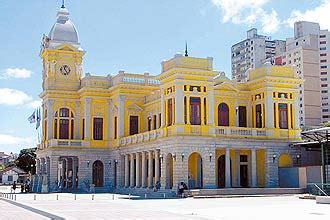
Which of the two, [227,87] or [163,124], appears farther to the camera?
[227,87]

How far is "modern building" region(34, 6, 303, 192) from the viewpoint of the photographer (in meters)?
46.9

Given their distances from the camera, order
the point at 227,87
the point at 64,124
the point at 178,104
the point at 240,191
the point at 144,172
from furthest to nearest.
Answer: the point at 64,124 → the point at 227,87 → the point at 144,172 → the point at 178,104 → the point at 240,191

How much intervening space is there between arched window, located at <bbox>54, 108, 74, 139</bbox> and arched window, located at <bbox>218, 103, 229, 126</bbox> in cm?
1950

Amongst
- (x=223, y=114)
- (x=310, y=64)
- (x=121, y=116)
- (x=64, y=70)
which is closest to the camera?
(x=223, y=114)

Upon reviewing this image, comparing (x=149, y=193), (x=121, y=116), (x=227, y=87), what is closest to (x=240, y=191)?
(x=149, y=193)

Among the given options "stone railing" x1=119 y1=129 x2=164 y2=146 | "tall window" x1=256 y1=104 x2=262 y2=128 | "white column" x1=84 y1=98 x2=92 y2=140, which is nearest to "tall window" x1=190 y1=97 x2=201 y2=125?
"stone railing" x1=119 y1=129 x2=164 y2=146

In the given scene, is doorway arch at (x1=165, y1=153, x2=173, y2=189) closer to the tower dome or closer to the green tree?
the tower dome

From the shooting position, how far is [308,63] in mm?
123438

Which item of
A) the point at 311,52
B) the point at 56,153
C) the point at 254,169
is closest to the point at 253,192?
the point at 254,169

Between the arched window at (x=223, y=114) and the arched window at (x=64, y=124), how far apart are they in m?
19.5

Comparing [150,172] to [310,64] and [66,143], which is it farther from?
[310,64]

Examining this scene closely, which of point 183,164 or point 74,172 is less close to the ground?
point 183,164

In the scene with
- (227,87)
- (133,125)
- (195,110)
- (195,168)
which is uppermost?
(227,87)

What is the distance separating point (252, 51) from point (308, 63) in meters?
22.2
